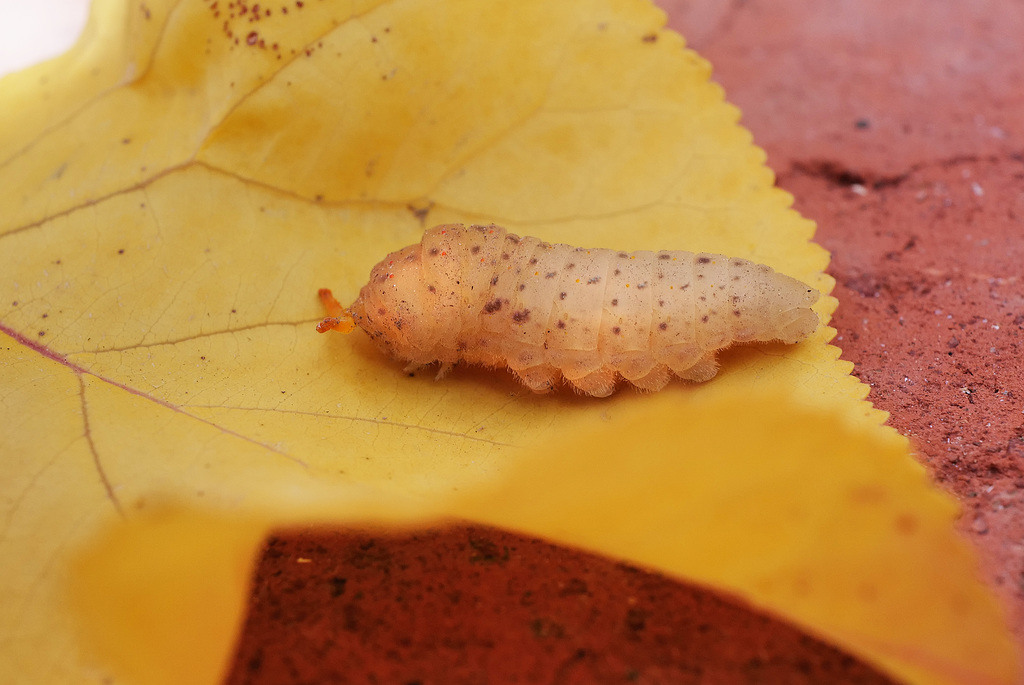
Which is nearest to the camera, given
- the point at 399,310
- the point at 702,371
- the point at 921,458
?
the point at 921,458

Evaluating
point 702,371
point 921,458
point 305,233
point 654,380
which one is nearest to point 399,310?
point 305,233

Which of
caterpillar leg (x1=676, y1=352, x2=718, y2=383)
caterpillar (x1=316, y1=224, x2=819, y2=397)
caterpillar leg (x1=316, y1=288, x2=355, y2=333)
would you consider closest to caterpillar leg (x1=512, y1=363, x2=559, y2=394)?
caterpillar (x1=316, y1=224, x2=819, y2=397)

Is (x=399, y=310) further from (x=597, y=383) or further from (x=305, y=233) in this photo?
(x=597, y=383)

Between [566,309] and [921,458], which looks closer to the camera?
[921,458]

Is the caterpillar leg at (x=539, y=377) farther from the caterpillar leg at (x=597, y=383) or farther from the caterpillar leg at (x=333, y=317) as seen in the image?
the caterpillar leg at (x=333, y=317)

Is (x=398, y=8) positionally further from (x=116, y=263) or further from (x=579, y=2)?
(x=116, y=263)

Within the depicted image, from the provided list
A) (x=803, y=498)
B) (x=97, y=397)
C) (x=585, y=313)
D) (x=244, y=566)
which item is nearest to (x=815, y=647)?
(x=803, y=498)

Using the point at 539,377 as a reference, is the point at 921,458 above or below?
below
